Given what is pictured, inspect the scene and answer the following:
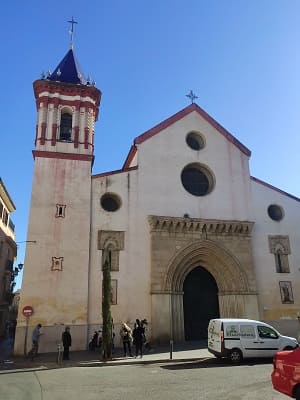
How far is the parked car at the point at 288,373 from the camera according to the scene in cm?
646

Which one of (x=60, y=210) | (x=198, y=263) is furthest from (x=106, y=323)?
(x=198, y=263)

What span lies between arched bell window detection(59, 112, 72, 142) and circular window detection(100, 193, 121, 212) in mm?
4098

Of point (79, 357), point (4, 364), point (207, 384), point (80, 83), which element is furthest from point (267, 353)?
point (80, 83)

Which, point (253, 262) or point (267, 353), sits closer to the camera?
point (267, 353)

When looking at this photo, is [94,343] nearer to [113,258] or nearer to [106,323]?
[106,323]

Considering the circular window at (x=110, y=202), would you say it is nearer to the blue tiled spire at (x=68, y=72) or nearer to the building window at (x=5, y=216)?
the blue tiled spire at (x=68, y=72)

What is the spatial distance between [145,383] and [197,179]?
15303 millimetres

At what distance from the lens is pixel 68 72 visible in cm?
2442

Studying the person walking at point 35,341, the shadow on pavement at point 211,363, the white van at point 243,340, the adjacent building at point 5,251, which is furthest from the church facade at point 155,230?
the adjacent building at point 5,251

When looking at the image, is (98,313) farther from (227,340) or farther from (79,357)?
(227,340)

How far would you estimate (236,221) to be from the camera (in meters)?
22.0

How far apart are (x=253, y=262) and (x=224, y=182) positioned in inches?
Answer: 206

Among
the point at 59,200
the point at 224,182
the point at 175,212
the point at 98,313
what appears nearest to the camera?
the point at 98,313

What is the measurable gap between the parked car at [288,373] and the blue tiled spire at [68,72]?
69.1ft
